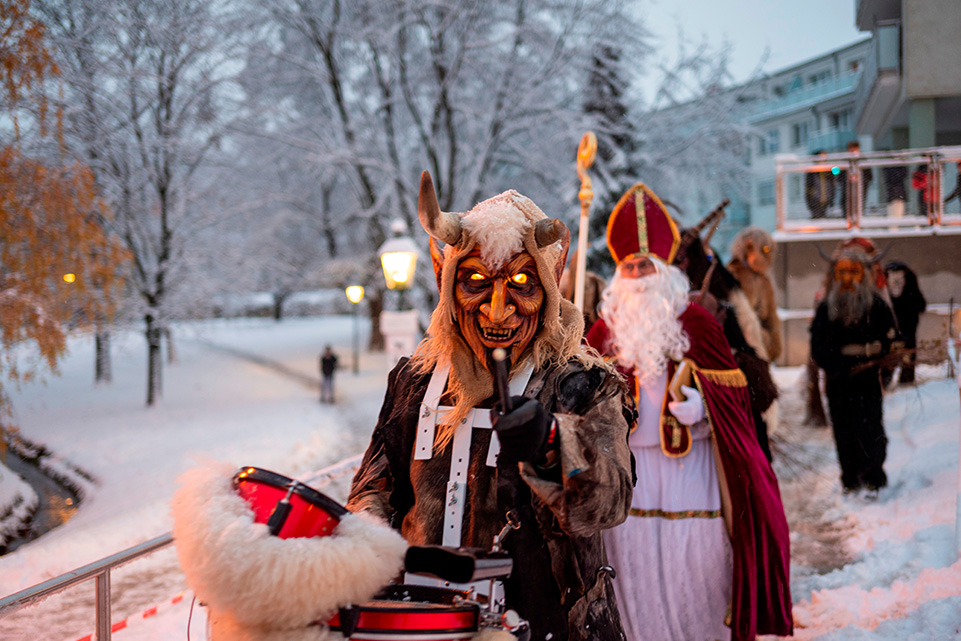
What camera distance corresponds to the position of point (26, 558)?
5.28 m

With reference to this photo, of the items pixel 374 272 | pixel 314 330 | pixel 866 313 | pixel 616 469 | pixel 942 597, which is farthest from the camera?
pixel 314 330

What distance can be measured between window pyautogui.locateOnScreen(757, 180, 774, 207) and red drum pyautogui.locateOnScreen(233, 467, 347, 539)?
3230 cm

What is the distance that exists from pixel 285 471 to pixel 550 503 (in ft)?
31.7

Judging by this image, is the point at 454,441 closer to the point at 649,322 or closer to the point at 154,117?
the point at 649,322

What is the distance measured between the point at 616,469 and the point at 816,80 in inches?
948

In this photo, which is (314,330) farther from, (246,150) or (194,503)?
(194,503)

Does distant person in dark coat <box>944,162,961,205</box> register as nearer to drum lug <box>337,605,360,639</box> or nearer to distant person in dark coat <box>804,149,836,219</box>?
distant person in dark coat <box>804,149,836,219</box>

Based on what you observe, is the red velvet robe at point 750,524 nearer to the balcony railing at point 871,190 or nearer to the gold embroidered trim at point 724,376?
→ the gold embroidered trim at point 724,376

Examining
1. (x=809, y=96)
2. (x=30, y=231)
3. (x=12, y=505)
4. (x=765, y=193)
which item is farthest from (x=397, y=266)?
(x=765, y=193)

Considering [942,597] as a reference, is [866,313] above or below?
above

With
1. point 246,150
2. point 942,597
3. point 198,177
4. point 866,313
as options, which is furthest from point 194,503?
point 246,150

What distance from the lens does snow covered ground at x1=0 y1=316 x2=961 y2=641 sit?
337cm

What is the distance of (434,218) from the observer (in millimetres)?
1824

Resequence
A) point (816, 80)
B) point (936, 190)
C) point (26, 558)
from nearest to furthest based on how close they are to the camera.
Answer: point (26, 558) < point (936, 190) < point (816, 80)
